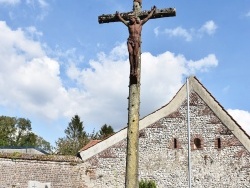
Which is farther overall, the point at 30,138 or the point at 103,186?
the point at 30,138

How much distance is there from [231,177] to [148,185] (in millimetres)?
3451

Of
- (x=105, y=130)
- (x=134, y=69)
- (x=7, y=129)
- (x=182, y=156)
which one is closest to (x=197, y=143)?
(x=182, y=156)

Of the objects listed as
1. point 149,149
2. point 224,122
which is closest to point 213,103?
point 224,122

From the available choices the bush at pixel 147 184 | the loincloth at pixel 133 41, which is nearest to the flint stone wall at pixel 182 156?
the bush at pixel 147 184

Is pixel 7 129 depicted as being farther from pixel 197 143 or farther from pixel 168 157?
pixel 197 143

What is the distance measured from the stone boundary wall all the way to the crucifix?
12238 millimetres

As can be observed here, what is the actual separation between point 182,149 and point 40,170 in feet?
19.9

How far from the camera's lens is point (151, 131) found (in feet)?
60.5

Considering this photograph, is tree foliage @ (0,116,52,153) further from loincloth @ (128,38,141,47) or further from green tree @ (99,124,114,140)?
loincloth @ (128,38,141,47)

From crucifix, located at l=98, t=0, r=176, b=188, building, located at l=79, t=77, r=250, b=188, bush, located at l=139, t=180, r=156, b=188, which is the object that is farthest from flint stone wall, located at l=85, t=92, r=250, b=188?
crucifix, located at l=98, t=0, r=176, b=188

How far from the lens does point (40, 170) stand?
17938mm

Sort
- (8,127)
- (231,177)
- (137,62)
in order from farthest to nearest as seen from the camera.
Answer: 1. (8,127)
2. (231,177)
3. (137,62)

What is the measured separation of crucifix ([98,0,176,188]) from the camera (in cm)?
608

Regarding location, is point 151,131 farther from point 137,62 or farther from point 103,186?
point 137,62
